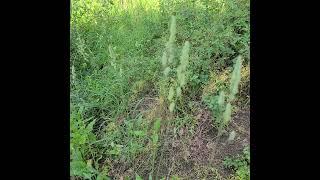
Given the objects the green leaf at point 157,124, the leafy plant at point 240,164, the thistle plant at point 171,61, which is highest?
the thistle plant at point 171,61

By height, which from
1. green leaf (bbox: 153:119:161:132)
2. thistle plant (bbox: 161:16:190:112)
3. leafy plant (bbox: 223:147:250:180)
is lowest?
leafy plant (bbox: 223:147:250:180)

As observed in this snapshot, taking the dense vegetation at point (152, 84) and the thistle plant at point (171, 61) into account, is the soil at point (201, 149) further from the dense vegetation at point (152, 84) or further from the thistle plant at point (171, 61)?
the thistle plant at point (171, 61)

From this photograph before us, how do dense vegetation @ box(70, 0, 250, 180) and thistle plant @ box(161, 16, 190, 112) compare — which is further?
dense vegetation @ box(70, 0, 250, 180)

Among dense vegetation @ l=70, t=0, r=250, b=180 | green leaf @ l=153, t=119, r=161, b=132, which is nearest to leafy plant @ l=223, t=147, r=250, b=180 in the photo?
dense vegetation @ l=70, t=0, r=250, b=180

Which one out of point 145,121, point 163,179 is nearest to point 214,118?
point 145,121

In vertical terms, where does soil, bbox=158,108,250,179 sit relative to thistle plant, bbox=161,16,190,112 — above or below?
below

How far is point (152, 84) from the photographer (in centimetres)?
320

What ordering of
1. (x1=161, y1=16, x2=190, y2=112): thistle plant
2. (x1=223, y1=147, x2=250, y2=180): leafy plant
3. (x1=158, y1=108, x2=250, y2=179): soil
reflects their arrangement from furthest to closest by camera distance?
(x1=158, y1=108, x2=250, y2=179): soil < (x1=223, y1=147, x2=250, y2=180): leafy plant < (x1=161, y1=16, x2=190, y2=112): thistle plant

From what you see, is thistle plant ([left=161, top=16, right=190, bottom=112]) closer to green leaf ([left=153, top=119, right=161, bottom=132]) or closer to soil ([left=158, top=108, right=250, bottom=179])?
green leaf ([left=153, top=119, right=161, bottom=132])

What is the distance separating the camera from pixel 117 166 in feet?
8.91

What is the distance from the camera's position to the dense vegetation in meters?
2.66

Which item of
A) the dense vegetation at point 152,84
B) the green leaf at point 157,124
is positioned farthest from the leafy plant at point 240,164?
the green leaf at point 157,124

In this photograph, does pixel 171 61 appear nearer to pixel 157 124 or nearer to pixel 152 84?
pixel 157 124

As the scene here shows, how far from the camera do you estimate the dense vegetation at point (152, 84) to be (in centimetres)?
266
